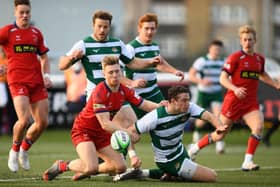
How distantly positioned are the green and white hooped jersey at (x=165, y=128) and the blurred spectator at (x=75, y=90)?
12735 millimetres

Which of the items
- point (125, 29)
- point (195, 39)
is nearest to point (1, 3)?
point (125, 29)

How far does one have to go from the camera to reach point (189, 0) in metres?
48.2

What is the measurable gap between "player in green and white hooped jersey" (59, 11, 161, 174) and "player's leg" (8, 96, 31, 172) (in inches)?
36.4

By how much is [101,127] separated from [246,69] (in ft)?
11.8

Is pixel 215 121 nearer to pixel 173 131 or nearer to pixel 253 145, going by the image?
pixel 173 131

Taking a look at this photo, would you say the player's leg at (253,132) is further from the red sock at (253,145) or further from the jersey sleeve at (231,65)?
the jersey sleeve at (231,65)

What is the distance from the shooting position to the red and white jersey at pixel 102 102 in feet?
41.4

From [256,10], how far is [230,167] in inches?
1168

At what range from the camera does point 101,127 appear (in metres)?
12.9

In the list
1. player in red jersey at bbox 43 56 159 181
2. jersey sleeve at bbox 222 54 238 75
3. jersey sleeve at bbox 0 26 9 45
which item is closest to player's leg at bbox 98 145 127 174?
player in red jersey at bbox 43 56 159 181

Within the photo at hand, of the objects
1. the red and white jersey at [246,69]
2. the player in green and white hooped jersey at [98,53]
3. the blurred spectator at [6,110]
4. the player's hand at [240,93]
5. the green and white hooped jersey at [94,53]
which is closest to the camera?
the player in green and white hooped jersey at [98,53]

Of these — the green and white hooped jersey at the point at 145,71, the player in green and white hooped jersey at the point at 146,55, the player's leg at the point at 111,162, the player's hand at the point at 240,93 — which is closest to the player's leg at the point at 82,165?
the player's leg at the point at 111,162

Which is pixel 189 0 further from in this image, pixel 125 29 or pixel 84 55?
pixel 84 55

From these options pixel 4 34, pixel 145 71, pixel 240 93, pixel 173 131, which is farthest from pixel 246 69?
pixel 4 34
